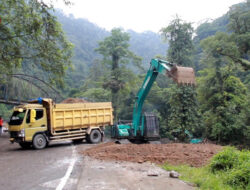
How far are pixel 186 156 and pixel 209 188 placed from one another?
3.52 meters

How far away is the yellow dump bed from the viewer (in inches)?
604

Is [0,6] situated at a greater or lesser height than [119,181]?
greater

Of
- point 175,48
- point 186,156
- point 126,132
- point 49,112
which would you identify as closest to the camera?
point 186,156

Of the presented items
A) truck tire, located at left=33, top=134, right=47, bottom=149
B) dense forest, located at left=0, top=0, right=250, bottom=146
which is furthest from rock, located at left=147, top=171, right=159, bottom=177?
dense forest, located at left=0, top=0, right=250, bottom=146

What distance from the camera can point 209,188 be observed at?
226 inches

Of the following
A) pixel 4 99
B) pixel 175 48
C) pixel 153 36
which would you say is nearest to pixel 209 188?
pixel 4 99

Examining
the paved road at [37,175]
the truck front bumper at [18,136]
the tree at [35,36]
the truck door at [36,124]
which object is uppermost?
the tree at [35,36]

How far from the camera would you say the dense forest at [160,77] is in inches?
575

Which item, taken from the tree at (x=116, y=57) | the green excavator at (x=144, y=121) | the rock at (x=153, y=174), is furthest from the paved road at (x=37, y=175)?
the tree at (x=116, y=57)

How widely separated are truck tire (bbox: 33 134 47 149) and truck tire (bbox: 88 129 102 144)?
3.04 meters

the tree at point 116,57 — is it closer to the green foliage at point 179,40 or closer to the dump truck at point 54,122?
the green foliage at point 179,40

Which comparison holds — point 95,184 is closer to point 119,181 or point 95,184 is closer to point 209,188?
point 119,181

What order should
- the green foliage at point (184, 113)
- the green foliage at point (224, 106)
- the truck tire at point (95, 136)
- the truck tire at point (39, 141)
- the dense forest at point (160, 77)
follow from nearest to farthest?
the truck tire at point (39, 141) < the dense forest at point (160, 77) < the truck tire at point (95, 136) < the green foliage at point (224, 106) < the green foliage at point (184, 113)

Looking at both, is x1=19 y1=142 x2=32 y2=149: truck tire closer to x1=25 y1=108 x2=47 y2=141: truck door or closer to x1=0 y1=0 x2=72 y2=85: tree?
x1=25 y1=108 x2=47 y2=141: truck door
